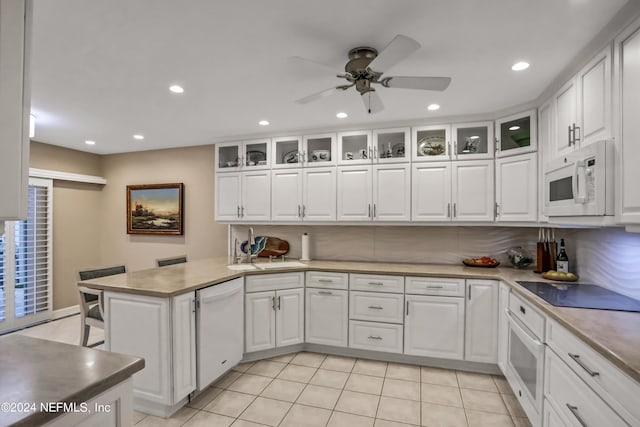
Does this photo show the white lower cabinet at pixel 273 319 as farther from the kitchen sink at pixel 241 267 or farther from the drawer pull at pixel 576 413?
the drawer pull at pixel 576 413

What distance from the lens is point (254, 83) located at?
94.0 inches

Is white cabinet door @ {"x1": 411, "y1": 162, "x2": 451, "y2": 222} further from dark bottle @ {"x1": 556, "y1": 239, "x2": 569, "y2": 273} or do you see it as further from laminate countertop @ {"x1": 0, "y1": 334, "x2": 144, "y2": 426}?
laminate countertop @ {"x1": 0, "y1": 334, "x2": 144, "y2": 426}

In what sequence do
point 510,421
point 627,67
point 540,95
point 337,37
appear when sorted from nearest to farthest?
point 627,67 → point 337,37 → point 510,421 → point 540,95

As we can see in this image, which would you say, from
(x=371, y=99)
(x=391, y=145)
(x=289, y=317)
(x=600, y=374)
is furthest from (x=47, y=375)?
(x=391, y=145)

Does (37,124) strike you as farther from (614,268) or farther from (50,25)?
(614,268)

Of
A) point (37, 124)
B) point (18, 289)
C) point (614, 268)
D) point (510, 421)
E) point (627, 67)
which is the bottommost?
point (510, 421)

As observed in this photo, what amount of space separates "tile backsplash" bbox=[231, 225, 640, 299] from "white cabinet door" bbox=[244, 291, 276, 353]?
1.00 m

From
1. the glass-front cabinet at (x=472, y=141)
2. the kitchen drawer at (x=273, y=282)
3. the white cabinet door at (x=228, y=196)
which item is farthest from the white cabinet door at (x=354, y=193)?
the white cabinet door at (x=228, y=196)

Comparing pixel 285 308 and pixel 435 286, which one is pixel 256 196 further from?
pixel 435 286

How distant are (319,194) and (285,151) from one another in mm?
711

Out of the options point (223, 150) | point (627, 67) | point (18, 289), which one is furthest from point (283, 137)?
point (18, 289)

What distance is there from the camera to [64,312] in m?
4.38

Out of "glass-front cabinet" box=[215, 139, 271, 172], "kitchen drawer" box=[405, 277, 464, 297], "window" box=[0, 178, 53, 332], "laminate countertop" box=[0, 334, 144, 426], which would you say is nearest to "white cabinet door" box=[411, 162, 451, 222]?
"kitchen drawer" box=[405, 277, 464, 297]

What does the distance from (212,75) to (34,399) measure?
208 centimetres
